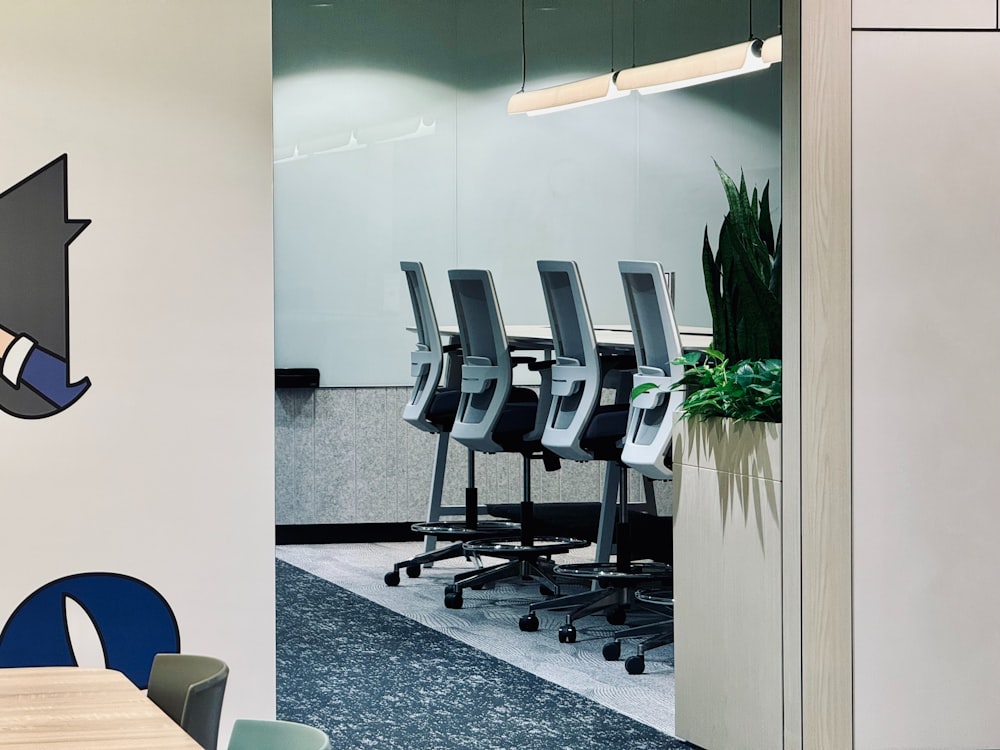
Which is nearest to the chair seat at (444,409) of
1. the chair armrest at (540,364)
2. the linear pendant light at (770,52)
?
the chair armrest at (540,364)

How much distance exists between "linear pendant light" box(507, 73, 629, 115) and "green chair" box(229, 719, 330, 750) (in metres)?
5.25

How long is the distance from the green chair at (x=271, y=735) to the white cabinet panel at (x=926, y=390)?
1.94 meters

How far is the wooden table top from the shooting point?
5.64 feet

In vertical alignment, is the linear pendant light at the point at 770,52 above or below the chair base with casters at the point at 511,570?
above

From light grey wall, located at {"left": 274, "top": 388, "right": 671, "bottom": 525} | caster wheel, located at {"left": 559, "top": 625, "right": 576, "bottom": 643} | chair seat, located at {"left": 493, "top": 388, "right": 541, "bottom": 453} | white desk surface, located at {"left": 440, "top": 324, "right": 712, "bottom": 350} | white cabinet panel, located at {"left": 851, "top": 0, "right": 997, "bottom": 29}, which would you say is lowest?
caster wheel, located at {"left": 559, "top": 625, "right": 576, "bottom": 643}

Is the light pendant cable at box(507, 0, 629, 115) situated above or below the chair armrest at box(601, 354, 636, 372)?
above

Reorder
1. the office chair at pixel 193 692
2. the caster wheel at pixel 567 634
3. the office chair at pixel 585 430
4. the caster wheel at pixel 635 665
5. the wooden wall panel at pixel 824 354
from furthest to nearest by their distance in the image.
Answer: the office chair at pixel 585 430 < the caster wheel at pixel 567 634 < the caster wheel at pixel 635 665 < the wooden wall panel at pixel 824 354 < the office chair at pixel 193 692

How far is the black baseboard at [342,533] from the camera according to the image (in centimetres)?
746

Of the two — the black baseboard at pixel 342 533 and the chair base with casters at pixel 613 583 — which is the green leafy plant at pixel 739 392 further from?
the black baseboard at pixel 342 533

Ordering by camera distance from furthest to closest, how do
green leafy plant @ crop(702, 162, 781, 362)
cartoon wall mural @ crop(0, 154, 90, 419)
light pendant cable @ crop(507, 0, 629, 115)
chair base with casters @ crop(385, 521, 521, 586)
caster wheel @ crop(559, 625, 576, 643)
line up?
light pendant cable @ crop(507, 0, 629, 115) → chair base with casters @ crop(385, 521, 521, 586) → caster wheel @ crop(559, 625, 576, 643) → green leafy plant @ crop(702, 162, 781, 362) → cartoon wall mural @ crop(0, 154, 90, 419)

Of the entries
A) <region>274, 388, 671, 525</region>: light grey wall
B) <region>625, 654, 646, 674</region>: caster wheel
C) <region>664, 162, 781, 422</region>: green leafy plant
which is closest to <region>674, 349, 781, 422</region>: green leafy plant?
<region>664, 162, 781, 422</region>: green leafy plant

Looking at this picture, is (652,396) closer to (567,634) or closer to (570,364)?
(570,364)

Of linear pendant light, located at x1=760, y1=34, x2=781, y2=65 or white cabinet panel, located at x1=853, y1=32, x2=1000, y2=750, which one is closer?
white cabinet panel, located at x1=853, y1=32, x2=1000, y2=750

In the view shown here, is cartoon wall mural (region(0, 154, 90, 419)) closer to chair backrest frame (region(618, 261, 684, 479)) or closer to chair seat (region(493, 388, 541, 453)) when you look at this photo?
chair backrest frame (region(618, 261, 684, 479))
